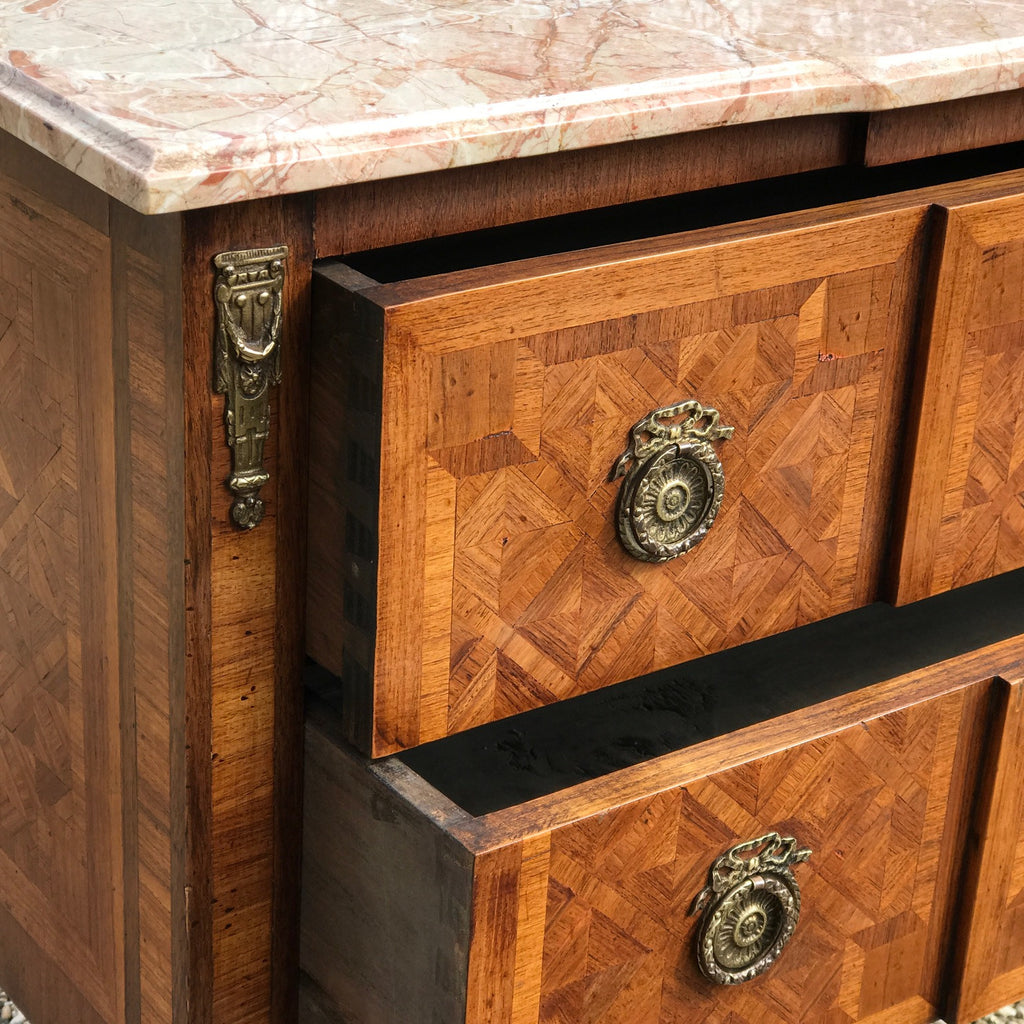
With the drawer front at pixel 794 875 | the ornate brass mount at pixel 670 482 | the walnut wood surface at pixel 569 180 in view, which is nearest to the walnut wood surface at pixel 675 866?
the drawer front at pixel 794 875

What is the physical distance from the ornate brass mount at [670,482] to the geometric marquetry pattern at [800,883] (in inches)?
5.1

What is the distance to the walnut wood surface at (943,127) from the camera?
3.15ft

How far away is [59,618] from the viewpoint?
986 millimetres

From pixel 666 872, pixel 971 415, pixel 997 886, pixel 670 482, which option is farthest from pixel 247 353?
pixel 997 886

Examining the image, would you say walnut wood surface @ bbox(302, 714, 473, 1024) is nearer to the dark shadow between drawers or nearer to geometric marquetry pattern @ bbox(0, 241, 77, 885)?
the dark shadow between drawers

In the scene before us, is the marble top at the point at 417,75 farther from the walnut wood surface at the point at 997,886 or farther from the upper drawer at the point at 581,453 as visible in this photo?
the walnut wood surface at the point at 997,886

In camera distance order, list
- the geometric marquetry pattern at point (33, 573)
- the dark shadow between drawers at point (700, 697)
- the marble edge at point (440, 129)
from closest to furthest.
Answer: the marble edge at point (440, 129)
the geometric marquetry pattern at point (33, 573)
the dark shadow between drawers at point (700, 697)

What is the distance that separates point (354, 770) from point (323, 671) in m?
0.09

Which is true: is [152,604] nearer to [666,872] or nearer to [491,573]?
[491,573]

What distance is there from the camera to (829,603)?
1.03 meters

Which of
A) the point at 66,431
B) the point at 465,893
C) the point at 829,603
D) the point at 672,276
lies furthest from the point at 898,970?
the point at 66,431

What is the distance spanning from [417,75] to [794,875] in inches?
18.9

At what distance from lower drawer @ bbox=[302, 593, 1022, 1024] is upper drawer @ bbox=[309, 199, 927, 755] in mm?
67

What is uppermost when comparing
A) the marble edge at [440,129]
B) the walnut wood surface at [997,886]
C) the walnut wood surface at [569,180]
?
the marble edge at [440,129]
